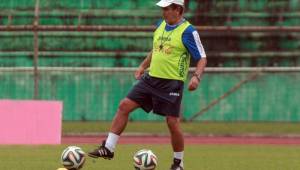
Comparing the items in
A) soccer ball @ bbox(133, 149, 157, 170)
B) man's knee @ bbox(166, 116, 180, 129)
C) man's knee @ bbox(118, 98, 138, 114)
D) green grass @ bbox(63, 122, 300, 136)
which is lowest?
green grass @ bbox(63, 122, 300, 136)

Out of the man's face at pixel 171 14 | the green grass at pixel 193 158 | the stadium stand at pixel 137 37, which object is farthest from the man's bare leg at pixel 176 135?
the stadium stand at pixel 137 37

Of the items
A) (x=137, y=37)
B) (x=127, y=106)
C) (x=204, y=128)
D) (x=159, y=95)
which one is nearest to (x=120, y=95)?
(x=204, y=128)

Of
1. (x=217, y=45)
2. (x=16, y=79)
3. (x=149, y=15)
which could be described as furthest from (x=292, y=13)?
(x=16, y=79)

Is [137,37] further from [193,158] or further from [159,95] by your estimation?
[159,95]

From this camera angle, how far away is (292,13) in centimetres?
3095

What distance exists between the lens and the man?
34.7 ft

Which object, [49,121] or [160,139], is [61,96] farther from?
[49,121]

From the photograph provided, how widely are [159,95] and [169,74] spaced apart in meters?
0.29

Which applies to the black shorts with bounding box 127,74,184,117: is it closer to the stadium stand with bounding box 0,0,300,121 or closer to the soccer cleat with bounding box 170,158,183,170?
the soccer cleat with bounding box 170,158,183,170

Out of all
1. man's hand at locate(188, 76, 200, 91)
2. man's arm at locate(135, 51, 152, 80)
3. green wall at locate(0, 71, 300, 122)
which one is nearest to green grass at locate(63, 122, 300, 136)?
green wall at locate(0, 71, 300, 122)

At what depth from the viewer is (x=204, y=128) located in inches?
894

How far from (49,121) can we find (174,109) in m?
6.73

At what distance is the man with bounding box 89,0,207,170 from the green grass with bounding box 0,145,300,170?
0.73 meters

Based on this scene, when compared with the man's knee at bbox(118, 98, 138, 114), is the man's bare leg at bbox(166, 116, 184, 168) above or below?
below
